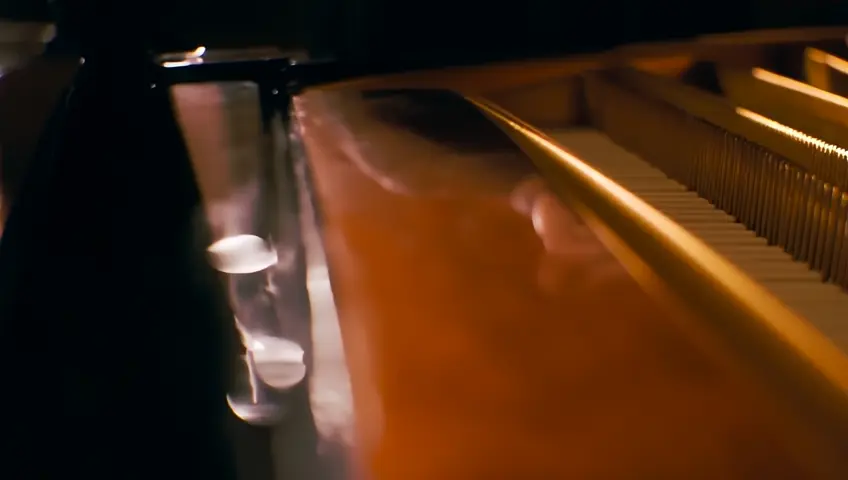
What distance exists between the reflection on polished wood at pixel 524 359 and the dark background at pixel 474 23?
155 centimetres

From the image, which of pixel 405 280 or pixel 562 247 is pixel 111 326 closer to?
pixel 405 280

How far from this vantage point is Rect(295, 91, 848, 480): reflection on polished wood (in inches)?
20.3

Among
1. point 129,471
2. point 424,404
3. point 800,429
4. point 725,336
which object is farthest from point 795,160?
point 129,471

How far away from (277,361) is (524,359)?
0.20 metres

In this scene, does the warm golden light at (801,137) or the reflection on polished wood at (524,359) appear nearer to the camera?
the reflection on polished wood at (524,359)

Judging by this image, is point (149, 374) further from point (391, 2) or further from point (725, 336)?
point (391, 2)

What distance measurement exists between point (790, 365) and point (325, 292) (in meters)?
0.41

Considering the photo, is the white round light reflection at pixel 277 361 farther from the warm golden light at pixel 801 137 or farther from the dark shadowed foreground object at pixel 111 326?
the warm golden light at pixel 801 137

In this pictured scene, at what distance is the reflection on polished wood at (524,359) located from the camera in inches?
20.3

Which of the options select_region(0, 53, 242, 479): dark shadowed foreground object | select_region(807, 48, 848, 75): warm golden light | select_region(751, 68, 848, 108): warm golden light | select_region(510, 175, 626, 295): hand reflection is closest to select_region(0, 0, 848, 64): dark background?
select_region(807, 48, 848, 75): warm golden light

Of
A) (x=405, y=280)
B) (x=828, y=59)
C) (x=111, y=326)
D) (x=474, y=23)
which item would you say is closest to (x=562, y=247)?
(x=405, y=280)

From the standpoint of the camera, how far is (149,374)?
0.72 m

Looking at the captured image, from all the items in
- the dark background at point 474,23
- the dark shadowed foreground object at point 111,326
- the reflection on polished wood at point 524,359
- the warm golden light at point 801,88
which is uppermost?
the dark background at point 474,23

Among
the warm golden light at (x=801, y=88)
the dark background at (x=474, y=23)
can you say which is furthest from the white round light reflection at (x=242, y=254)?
the dark background at (x=474, y=23)
